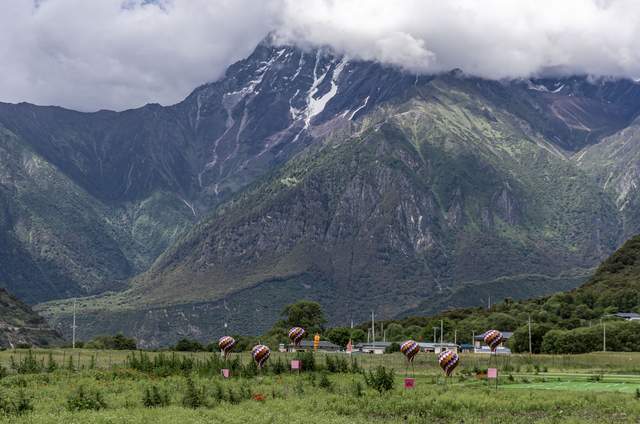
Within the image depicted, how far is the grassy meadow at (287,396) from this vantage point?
5925 cm

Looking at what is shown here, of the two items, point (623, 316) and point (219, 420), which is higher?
point (623, 316)

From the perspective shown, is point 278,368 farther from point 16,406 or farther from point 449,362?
point 16,406

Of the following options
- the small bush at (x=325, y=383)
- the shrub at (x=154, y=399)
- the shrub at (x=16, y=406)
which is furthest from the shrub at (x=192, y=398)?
the small bush at (x=325, y=383)

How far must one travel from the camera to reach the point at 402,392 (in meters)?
A: 72.3

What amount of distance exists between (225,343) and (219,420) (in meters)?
54.5

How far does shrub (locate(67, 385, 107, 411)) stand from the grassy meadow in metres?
0.07

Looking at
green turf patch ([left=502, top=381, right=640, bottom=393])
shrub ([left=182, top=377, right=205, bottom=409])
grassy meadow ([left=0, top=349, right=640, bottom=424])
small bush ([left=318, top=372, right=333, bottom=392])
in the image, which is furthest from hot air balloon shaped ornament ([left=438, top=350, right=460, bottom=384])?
shrub ([left=182, top=377, right=205, bottom=409])

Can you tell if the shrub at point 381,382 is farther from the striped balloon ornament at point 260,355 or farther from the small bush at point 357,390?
the striped balloon ornament at point 260,355

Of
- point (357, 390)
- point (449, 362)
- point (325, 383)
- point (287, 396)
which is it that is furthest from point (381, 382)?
point (449, 362)

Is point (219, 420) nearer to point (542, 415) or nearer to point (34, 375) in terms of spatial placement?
point (542, 415)

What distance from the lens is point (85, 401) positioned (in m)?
62.9

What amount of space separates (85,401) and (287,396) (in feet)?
47.2

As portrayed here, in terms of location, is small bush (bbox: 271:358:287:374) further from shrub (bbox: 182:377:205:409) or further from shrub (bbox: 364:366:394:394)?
shrub (bbox: 182:377:205:409)

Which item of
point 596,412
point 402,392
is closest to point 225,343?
point 402,392
